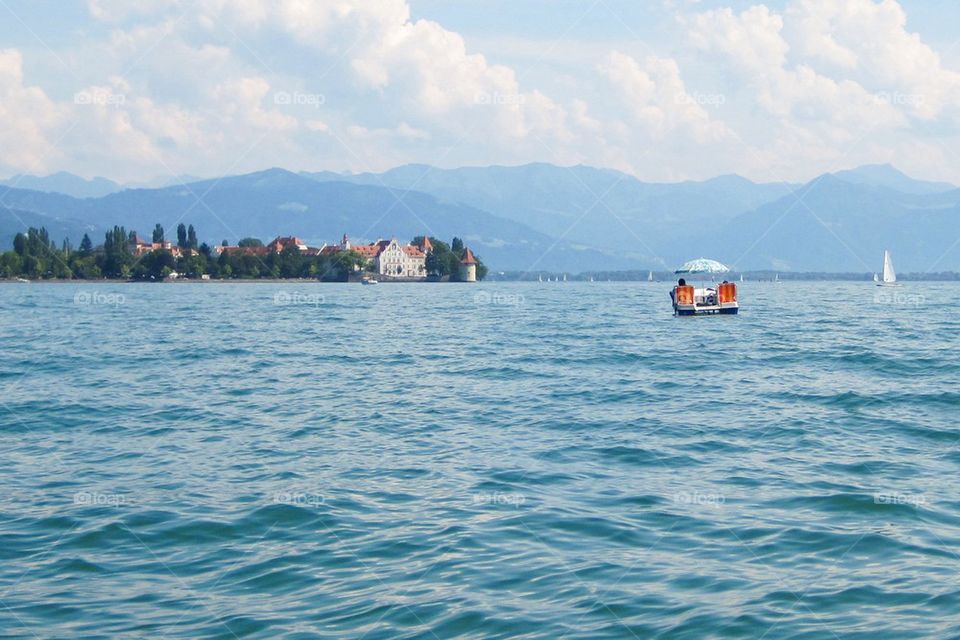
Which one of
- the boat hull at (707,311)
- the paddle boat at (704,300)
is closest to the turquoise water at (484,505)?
the boat hull at (707,311)

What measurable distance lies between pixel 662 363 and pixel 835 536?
24.6 m

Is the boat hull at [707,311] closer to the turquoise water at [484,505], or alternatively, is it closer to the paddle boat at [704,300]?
the paddle boat at [704,300]

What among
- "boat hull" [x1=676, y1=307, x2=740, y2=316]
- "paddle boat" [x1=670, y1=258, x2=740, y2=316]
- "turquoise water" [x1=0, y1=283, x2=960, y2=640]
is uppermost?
"paddle boat" [x1=670, y1=258, x2=740, y2=316]

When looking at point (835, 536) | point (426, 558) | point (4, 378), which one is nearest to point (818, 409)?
point (835, 536)

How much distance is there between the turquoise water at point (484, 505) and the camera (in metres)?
10.6

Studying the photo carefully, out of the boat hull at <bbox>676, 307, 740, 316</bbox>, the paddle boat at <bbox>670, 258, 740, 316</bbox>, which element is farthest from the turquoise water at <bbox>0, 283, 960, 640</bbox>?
the paddle boat at <bbox>670, 258, 740, 316</bbox>

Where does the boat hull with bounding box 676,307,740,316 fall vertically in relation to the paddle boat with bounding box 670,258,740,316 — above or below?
below

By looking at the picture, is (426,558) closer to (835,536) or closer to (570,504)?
(570,504)

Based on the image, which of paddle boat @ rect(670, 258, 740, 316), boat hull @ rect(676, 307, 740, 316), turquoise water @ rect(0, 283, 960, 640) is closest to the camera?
turquoise water @ rect(0, 283, 960, 640)

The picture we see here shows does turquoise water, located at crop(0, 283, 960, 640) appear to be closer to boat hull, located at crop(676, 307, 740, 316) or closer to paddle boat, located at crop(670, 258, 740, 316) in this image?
boat hull, located at crop(676, 307, 740, 316)

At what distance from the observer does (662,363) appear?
37625 mm

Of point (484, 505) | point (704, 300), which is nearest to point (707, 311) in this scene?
point (704, 300)

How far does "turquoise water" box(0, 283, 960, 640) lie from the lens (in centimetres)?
1062

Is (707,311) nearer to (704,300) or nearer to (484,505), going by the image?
(704,300)
